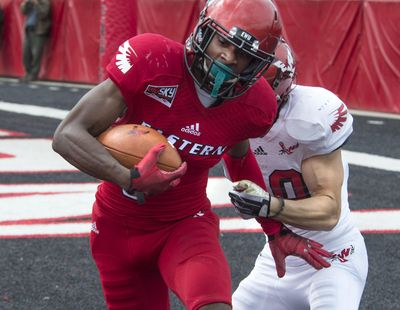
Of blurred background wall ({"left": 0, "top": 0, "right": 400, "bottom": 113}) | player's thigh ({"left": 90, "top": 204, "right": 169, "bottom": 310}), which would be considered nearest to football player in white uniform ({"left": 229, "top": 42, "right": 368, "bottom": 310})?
player's thigh ({"left": 90, "top": 204, "right": 169, "bottom": 310})

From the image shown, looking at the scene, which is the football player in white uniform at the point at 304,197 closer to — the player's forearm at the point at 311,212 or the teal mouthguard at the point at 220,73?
the player's forearm at the point at 311,212

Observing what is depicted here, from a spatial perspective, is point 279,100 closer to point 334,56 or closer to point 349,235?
point 349,235

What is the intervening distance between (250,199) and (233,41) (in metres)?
0.59

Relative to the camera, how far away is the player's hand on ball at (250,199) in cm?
358

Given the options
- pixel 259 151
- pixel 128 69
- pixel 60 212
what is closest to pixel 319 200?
pixel 259 151

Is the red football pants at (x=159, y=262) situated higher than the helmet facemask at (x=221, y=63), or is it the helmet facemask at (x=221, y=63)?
the helmet facemask at (x=221, y=63)

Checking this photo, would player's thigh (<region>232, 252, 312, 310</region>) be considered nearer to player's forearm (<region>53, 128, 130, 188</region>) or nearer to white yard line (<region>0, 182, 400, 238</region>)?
player's forearm (<region>53, 128, 130, 188</region>)

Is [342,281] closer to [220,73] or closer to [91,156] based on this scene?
[220,73]

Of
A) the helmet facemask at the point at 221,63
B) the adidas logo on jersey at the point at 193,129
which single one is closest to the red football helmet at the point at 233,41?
the helmet facemask at the point at 221,63

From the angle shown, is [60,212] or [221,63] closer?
[221,63]

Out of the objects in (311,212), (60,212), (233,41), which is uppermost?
(233,41)

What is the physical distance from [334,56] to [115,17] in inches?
234

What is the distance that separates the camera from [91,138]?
337 cm

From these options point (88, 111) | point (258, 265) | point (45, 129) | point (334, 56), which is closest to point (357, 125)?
point (334, 56)
